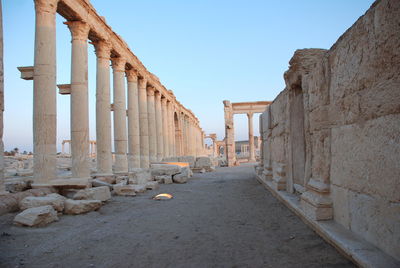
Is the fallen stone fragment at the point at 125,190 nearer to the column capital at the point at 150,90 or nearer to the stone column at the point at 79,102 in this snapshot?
the stone column at the point at 79,102

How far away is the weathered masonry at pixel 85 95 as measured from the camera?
336 inches

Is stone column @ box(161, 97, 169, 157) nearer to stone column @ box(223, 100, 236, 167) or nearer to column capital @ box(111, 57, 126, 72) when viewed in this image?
stone column @ box(223, 100, 236, 167)

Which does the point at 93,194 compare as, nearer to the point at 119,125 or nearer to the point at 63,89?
the point at 119,125

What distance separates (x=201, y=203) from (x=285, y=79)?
3.66 m

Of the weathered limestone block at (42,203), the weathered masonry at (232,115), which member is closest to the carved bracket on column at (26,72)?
the weathered limestone block at (42,203)

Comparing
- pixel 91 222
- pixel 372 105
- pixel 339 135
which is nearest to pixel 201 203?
pixel 91 222

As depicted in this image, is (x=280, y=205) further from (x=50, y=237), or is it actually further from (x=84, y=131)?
(x=84, y=131)

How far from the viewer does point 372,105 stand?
294 cm

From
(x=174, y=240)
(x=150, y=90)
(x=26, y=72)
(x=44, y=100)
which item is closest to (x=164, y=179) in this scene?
(x=44, y=100)

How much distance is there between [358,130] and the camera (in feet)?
10.6

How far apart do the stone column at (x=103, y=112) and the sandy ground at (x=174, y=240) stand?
19.6 ft

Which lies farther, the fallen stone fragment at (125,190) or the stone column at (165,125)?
the stone column at (165,125)

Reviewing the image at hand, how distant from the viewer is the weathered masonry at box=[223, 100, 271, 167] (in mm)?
28812

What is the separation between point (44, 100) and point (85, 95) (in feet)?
6.49
